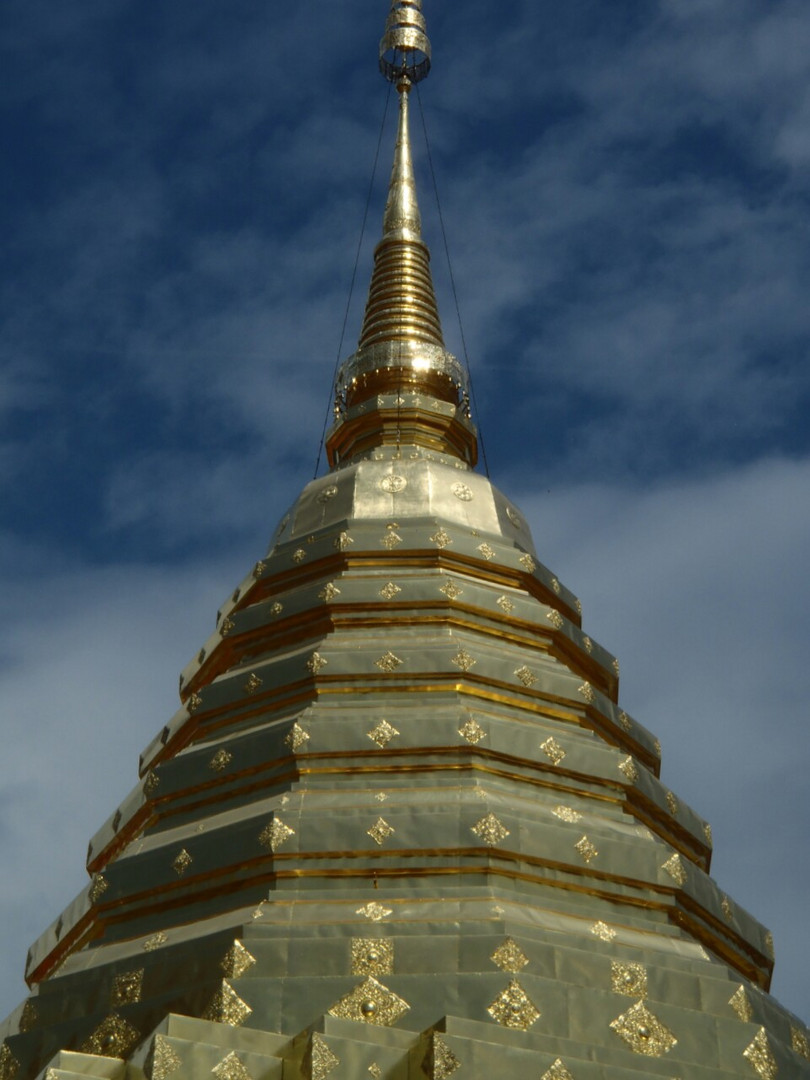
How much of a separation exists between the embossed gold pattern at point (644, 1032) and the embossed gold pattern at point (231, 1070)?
2495mm

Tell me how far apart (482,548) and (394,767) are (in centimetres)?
316

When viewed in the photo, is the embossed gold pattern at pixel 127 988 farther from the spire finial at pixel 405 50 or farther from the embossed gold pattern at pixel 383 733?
the spire finial at pixel 405 50

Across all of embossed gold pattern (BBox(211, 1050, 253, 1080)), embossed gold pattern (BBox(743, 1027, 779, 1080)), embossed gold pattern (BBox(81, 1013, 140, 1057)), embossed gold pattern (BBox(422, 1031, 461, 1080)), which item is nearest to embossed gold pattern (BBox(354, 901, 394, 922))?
embossed gold pattern (BBox(81, 1013, 140, 1057))

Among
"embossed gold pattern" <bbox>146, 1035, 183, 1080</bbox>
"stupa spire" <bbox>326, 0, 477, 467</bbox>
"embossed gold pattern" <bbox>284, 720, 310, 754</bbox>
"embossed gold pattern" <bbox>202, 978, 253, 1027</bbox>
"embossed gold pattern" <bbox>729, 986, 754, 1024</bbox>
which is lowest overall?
"embossed gold pattern" <bbox>146, 1035, 183, 1080</bbox>

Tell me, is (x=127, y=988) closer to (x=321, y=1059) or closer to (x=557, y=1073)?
(x=321, y=1059)

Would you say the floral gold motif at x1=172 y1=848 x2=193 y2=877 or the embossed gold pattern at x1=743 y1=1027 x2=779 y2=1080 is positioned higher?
the floral gold motif at x1=172 y1=848 x2=193 y2=877

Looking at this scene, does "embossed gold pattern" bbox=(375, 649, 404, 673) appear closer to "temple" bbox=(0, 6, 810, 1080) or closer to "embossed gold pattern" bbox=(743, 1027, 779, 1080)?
"temple" bbox=(0, 6, 810, 1080)

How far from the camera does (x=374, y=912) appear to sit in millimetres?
13898

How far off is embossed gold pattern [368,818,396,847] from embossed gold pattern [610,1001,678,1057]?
219 centimetres

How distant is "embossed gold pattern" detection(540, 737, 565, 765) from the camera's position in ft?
51.0

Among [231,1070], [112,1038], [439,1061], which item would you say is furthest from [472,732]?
[231,1070]

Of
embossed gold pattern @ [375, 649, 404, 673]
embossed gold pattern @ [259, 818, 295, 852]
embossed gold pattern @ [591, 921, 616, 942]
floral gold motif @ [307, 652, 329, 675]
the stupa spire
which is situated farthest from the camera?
the stupa spire

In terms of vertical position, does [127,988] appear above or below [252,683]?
Answer: below

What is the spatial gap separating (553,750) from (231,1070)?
4432 mm
